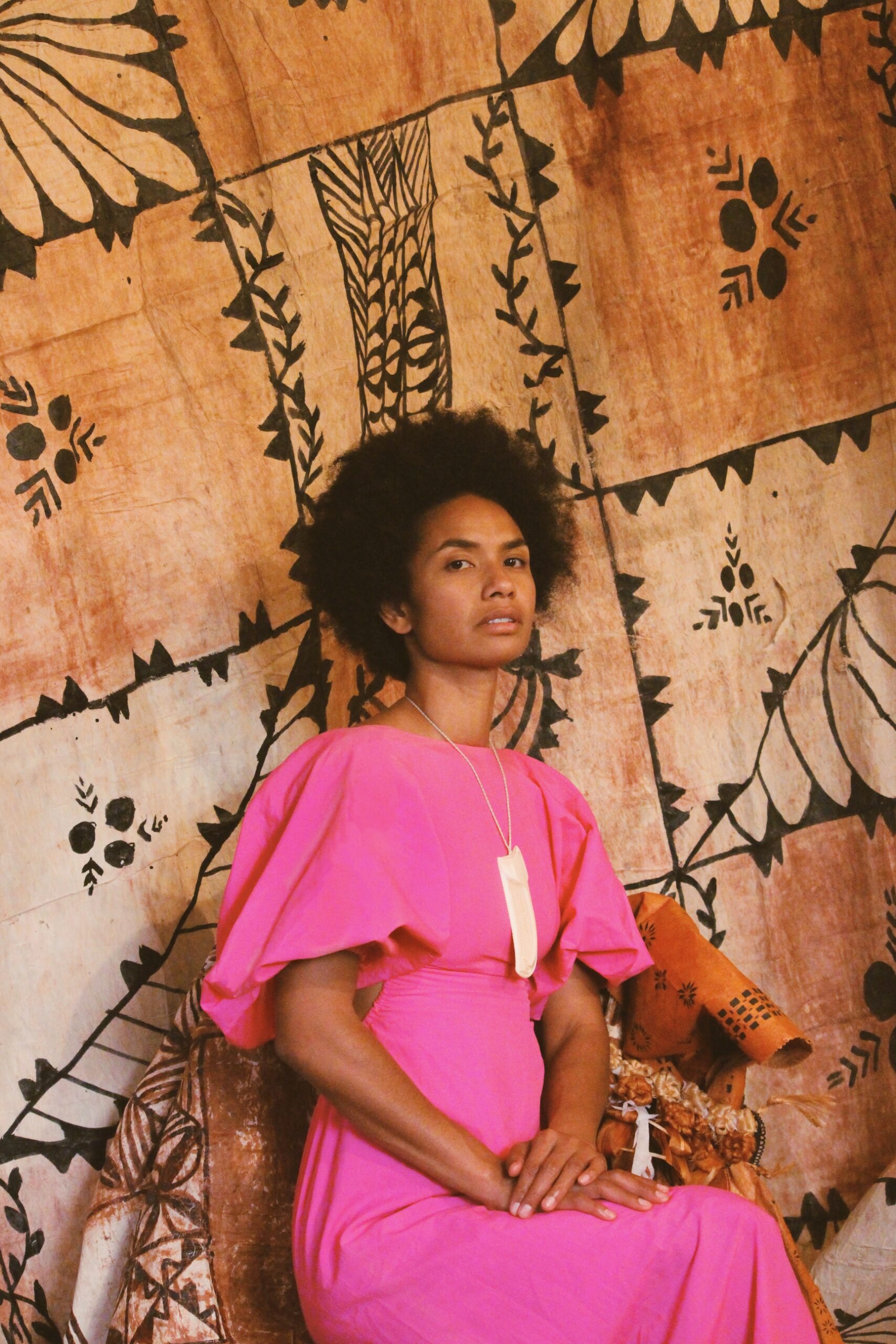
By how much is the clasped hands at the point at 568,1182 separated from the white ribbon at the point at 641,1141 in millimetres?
218

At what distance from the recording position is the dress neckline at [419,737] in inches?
76.0

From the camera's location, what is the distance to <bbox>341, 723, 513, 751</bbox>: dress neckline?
1932 mm

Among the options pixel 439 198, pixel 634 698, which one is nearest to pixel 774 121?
pixel 439 198

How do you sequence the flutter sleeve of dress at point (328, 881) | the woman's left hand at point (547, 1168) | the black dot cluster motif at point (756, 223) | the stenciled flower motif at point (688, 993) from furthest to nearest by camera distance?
the black dot cluster motif at point (756, 223), the stenciled flower motif at point (688, 993), the flutter sleeve of dress at point (328, 881), the woman's left hand at point (547, 1168)

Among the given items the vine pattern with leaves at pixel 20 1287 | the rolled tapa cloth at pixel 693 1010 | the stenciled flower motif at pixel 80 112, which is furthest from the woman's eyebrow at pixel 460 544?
the vine pattern with leaves at pixel 20 1287

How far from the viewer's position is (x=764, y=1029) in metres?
1.86

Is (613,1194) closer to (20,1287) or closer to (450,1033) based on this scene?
(450,1033)

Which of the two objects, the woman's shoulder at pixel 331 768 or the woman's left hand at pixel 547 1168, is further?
the woman's shoulder at pixel 331 768

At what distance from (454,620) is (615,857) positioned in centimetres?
80

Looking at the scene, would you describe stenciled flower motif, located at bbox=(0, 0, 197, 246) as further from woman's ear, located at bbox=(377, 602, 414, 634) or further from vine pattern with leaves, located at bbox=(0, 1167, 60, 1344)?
vine pattern with leaves, located at bbox=(0, 1167, 60, 1344)

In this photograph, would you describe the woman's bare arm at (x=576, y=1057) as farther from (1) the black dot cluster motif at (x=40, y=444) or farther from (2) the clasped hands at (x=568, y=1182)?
(1) the black dot cluster motif at (x=40, y=444)

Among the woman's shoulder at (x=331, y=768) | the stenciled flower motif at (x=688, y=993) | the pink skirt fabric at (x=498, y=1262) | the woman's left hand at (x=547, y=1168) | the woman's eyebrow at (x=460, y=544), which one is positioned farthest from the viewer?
the woman's eyebrow at (x=460, y=544)

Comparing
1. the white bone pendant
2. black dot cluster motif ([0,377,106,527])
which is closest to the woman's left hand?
the white bone pendant

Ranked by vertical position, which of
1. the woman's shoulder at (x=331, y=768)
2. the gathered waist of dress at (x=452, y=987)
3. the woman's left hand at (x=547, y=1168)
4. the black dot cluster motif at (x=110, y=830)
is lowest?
the woman's left hand at (x=547, y=1168)
